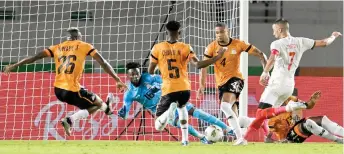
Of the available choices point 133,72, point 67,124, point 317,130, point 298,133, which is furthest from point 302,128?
point 67,124

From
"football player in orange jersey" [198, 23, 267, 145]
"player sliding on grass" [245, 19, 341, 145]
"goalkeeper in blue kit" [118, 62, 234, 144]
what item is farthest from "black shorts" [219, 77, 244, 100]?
"goalkeeper in blue kit" [118, 62, 234, 144]

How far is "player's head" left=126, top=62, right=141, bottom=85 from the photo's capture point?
1385 cm

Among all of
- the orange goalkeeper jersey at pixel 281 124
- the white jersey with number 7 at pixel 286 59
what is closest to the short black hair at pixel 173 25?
the white jersey with number 7 at pixel 286 59

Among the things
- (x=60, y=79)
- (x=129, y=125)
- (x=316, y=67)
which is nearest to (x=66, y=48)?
(x=60, y=79)

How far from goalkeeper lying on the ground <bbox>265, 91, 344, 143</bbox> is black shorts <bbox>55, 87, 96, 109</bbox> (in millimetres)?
2880

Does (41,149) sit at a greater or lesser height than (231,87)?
lesser

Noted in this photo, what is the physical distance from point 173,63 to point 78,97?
174 centimetres

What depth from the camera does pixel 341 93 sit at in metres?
17.5

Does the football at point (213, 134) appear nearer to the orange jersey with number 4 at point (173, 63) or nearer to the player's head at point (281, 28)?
the orange jersey with number 4 at point (173, 63)

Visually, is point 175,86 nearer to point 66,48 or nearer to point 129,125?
point 66,48

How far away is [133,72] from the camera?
45.8 ft

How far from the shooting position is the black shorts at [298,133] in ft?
41.7

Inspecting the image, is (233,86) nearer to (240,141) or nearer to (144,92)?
(240,141)

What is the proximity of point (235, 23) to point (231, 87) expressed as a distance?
3444 mm
